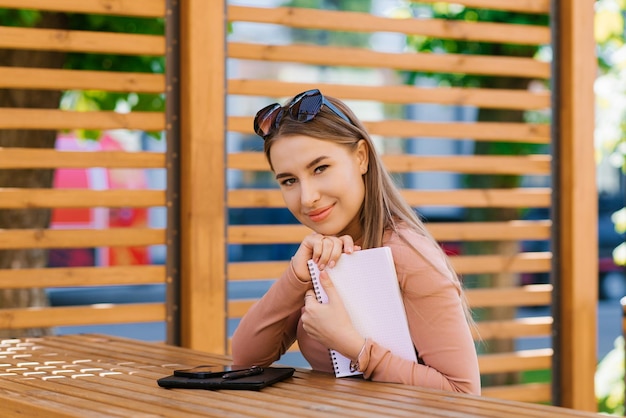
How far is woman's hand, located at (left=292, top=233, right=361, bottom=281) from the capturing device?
2.11 meters

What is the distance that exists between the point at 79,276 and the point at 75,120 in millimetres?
615

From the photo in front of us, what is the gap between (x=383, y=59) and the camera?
4414mm

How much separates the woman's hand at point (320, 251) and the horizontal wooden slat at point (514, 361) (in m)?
2.64

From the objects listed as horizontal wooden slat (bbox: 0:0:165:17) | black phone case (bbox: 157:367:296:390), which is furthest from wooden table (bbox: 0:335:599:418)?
horizontal wooden slat (bbox: 0:0:165:17)

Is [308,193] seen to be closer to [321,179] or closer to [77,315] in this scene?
[321,179]

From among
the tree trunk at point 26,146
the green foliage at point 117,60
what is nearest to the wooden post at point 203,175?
the green foliage at point 117,60

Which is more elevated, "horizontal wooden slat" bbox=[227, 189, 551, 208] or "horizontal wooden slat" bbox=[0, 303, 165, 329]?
"horizontal wooden slat" bbox=[227, 189, 551, 208]

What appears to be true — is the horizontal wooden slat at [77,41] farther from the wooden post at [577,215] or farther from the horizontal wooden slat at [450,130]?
the wooden post at [577,215]

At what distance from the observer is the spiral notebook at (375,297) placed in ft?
6.86

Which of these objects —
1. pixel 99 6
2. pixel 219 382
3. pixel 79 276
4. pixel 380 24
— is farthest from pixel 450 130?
pixel 219 382

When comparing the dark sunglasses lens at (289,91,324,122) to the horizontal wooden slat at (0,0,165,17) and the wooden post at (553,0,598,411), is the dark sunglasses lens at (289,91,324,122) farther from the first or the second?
the wooden post at (553,0,598,411)

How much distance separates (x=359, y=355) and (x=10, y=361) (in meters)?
0.94

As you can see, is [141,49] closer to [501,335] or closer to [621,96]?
[501,335]

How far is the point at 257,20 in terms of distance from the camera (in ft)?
13.6
